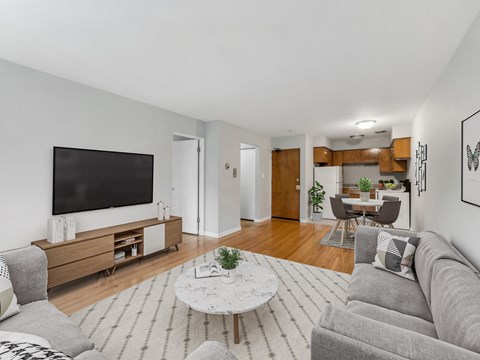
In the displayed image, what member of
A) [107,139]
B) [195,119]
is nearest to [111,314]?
[107,139]

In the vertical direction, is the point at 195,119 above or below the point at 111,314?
above

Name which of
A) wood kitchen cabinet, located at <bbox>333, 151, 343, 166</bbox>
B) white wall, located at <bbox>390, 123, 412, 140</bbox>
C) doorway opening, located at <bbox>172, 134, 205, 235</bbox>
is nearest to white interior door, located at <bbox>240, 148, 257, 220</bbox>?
doorway opening, located at <bbox>172, 134, 205, 235</bbox>

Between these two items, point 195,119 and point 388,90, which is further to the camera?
point 195,119

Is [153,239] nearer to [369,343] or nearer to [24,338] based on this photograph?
[24,338]

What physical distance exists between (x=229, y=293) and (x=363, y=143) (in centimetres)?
721

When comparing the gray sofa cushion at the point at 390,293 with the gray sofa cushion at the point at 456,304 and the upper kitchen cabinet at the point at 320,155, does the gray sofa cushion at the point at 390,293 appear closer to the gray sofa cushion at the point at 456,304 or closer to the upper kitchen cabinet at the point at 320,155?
the gray sofa cushion at the point at 456,304

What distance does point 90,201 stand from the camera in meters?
3.11

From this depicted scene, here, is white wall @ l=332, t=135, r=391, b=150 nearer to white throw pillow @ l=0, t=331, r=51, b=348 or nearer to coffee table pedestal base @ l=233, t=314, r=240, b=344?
coffee table pedestal base @ l=233, t=314, r=240, b=344

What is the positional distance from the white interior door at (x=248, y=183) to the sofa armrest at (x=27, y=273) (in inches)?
204

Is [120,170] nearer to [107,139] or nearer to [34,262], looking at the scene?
[107,139]

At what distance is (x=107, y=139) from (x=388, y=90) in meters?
3.98

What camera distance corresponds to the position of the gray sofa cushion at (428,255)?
1593 millimetres

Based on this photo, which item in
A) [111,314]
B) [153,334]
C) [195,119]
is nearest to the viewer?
[153,334]

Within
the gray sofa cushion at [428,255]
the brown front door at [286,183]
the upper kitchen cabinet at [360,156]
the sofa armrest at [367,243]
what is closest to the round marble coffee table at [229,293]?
the sofa armrest at [367,243]
